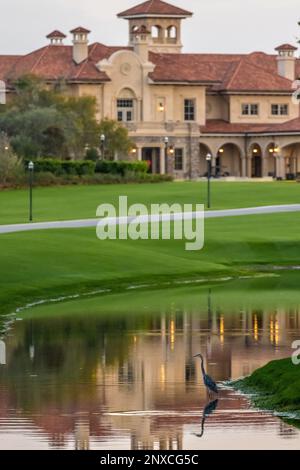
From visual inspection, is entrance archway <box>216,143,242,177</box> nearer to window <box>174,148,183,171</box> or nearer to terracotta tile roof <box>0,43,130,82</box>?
window <box>174,148,183,171</box>

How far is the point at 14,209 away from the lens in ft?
260

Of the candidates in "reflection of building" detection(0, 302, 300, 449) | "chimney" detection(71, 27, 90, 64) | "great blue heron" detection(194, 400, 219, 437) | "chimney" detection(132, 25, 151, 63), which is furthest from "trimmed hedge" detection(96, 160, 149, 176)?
"great blue heron" detection(194, 400, 219, 437)

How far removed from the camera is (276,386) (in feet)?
88.6

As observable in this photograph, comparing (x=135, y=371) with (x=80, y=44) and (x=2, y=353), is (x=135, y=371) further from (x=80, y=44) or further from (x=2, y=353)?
(x=80, y=44)

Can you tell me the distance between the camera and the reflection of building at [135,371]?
80.4 ft

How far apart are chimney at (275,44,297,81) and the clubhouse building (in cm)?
92

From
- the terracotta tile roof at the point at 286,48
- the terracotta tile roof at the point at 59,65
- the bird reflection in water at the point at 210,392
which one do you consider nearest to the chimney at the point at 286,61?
the terracotta tile roof at the point at 286,48

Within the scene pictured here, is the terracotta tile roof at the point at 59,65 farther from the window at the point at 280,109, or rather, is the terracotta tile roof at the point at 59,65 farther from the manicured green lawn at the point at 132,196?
the manicured green lawn at the point at 132,196

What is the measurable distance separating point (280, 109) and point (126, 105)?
13125 mm

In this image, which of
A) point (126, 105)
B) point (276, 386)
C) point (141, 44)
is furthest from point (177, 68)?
point (276, 386)

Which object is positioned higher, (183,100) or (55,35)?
(55,35)

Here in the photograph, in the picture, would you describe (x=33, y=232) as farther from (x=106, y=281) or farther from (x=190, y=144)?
(x=190, y=144)

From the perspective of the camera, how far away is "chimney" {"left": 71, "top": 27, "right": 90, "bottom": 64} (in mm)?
115375
